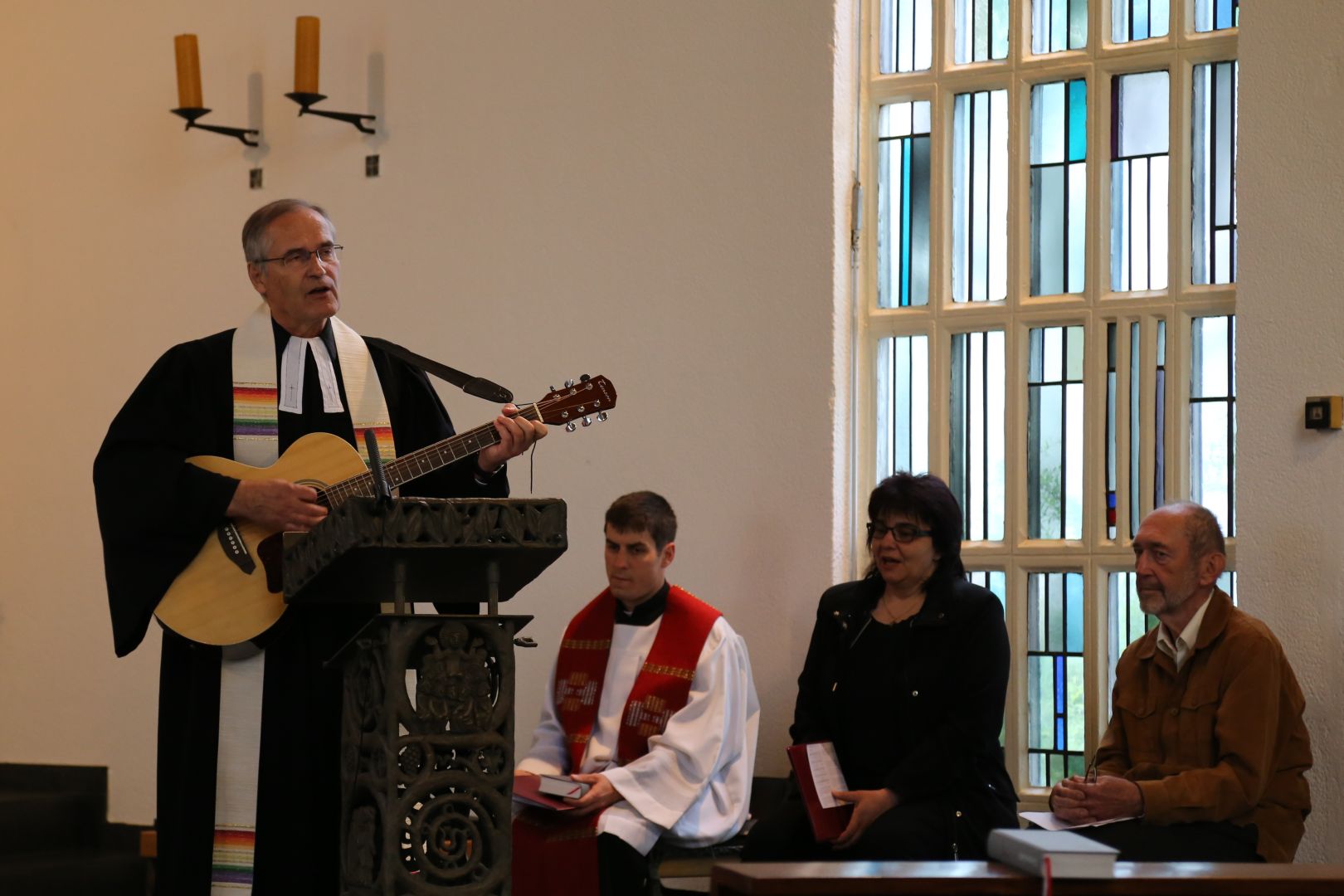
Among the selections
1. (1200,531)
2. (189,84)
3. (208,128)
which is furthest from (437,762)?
(189,84)

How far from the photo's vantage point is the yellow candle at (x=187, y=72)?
5.89 metres

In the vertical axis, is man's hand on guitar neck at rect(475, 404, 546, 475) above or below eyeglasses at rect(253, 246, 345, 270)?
below

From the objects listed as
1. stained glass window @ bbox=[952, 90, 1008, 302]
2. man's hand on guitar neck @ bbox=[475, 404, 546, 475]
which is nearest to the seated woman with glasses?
stained glass window @ bbox=[952, 90, 1008, 302]

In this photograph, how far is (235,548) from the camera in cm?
323

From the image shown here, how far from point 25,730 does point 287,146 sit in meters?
2.50

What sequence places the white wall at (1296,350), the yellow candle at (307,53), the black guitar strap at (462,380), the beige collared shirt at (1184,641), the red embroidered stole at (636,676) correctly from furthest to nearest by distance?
the yellow candle at (307,53)
the red embroidered stole at (636,676)
the white wall at (1296,350)
the beige collared shirt at (1184,641)
the black guitar strap at (462,380)

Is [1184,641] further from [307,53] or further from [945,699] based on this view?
[307,53]

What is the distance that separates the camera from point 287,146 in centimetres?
596

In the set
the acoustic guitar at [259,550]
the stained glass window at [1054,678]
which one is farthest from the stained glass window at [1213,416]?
the acoustic guitar at [259,550]

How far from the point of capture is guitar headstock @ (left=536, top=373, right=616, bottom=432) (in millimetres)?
3488

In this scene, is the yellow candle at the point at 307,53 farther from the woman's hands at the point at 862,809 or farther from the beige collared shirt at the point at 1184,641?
the beige collared shirt at the point at 1184,641

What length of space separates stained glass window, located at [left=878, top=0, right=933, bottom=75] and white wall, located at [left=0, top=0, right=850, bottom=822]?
0.82 ft

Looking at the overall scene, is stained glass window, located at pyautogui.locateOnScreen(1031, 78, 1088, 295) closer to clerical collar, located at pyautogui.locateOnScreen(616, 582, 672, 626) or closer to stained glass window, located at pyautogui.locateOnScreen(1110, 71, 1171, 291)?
stained glass window, located at pyautogui.locateOnScreen(1110, 71, 1171, 291)

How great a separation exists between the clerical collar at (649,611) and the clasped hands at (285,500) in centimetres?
139
